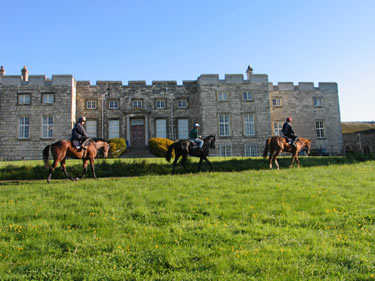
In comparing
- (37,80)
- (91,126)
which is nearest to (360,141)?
(91,126)

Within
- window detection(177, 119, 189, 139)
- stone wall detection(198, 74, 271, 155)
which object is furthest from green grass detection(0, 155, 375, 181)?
window detection(177, 119, 189, 139)

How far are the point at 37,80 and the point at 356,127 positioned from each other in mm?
38033

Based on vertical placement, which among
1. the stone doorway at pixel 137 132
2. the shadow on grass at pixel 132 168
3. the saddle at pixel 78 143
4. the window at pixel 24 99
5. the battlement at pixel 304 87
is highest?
the battlement at pixel 304 87

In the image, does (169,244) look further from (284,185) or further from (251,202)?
(284,185)

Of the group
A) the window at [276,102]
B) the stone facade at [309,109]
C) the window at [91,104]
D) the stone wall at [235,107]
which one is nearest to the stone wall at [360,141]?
the stone facade at [309,109]

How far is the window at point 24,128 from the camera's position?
28516 mm

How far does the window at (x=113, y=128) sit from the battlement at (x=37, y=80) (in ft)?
16.9

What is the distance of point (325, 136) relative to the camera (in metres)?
32.9

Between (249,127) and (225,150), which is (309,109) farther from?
(225,150)

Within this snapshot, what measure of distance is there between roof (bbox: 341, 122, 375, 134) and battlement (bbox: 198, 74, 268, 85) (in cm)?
1516

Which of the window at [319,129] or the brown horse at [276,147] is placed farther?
the window at [319,129]

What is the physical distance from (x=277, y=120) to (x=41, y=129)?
23.3 metres

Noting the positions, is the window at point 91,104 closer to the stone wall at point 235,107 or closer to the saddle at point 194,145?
the stone wall at point 235,107

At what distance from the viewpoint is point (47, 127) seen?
28891mm
